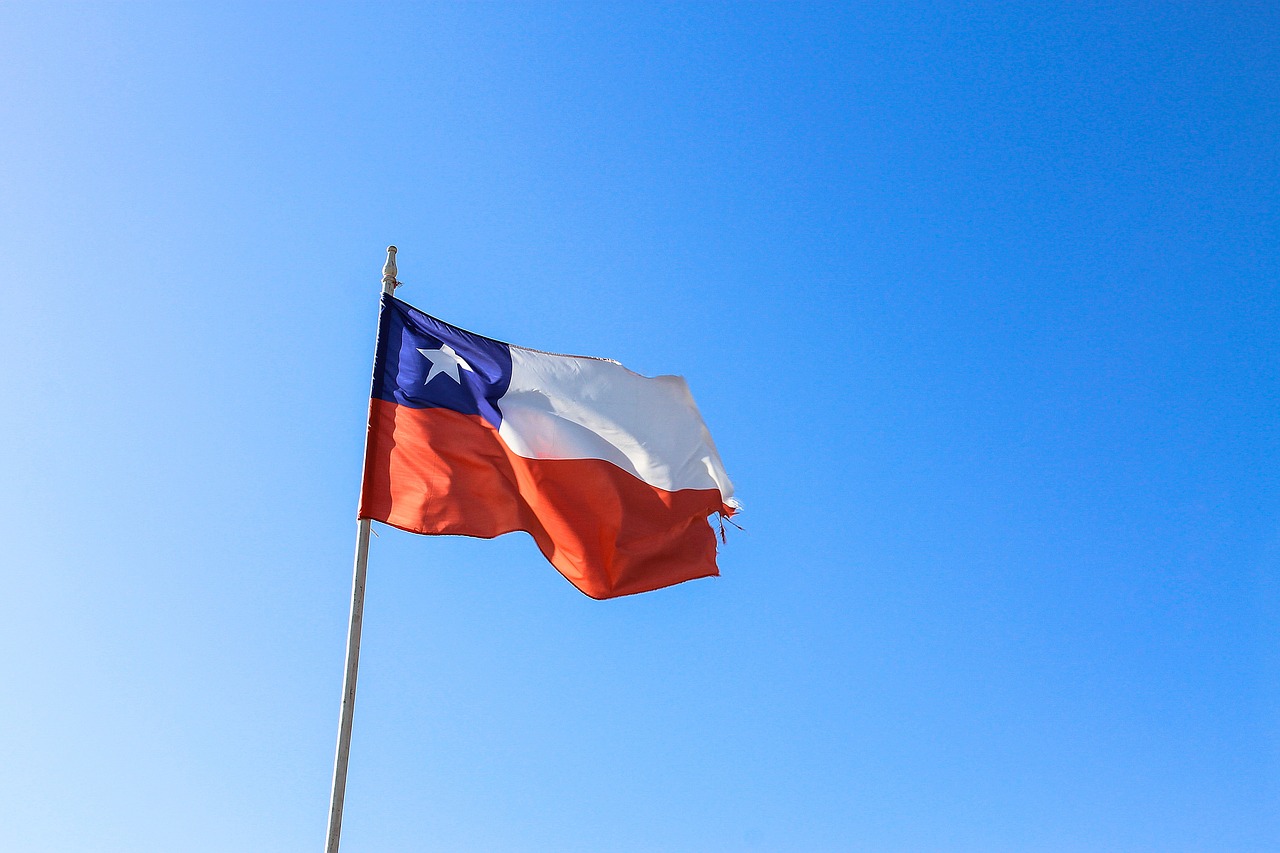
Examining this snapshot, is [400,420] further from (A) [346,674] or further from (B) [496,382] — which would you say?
(A) [346,674]

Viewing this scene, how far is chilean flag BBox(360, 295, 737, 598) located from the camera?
1534 centimetres

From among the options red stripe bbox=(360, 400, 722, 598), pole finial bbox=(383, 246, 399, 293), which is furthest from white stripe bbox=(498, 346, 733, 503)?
pole finial bbox=(383, 246, 399, 293)

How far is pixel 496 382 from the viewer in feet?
55.2

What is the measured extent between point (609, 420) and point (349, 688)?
Result: 237 inches

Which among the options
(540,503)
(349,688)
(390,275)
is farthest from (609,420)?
(349,688)

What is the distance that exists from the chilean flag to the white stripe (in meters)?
0.02

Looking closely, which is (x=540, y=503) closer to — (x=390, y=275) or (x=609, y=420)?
(x=609, y=420)

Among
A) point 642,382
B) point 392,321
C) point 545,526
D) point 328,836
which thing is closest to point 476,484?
point 545,526

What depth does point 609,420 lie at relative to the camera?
17.8 meters

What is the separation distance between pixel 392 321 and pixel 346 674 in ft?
Result: 16.1

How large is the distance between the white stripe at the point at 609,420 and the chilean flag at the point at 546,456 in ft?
0.07

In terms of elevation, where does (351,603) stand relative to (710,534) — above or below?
below

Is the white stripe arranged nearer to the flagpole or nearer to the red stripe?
the red stripe

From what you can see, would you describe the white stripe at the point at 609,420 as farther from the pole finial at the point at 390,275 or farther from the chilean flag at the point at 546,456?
the pole finial at the point at 390,275
